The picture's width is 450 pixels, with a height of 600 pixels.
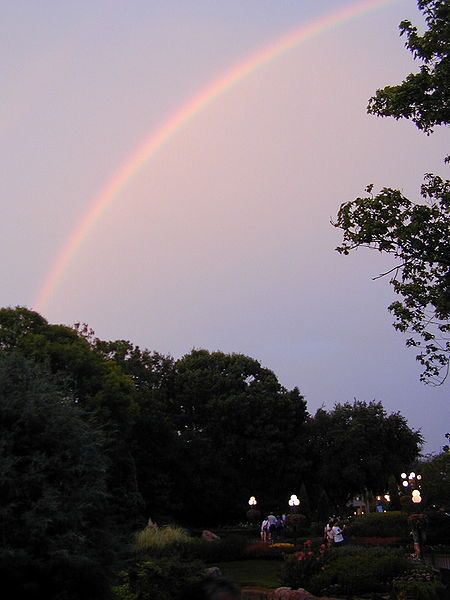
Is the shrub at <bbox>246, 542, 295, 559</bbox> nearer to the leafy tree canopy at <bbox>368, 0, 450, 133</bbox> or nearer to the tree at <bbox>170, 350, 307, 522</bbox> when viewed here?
the tree at <bbox>170, 350, 307, 522</bbox>

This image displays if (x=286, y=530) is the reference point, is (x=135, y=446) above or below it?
above

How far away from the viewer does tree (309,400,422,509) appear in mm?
58938

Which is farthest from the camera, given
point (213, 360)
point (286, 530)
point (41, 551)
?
point (213, 360)

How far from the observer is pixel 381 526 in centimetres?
3669

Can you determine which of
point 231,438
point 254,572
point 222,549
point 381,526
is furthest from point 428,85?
point 231,438

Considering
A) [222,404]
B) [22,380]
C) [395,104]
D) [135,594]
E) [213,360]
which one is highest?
[213,360]

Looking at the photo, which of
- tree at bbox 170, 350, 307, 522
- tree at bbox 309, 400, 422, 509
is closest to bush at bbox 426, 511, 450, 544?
tree at bbox 170, 350, 307, 522

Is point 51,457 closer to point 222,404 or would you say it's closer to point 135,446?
point 135,446

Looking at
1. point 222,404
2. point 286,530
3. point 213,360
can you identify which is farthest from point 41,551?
point 213,360

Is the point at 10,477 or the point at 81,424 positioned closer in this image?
the point at 10,477

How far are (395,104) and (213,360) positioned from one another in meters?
45.5

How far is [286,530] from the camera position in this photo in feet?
136

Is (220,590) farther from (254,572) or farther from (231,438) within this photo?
(231,438)

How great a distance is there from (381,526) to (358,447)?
23.1m
